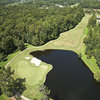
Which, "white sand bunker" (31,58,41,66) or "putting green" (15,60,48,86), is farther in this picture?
"white sand bunker" (31,58,41,66)

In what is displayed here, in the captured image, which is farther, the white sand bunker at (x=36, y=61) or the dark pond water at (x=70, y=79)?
the white sand bunker at (x=36, y=61)

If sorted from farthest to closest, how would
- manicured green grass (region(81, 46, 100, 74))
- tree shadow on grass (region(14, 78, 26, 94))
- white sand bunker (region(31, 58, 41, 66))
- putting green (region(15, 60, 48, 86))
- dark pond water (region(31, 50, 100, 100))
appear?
white sand bunker (region(31, 58, 41, 66))
manicured green grass (region(81, 46, 100, 74))
putting green (region(15, 60, 48, 86))
tree shadow on grass (region(14, 78, 26, 94))
dark pond water (region(31, 50, 100, 100))

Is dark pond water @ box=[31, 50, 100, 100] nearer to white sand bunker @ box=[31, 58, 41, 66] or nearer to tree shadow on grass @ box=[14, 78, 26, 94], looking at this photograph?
white sand bunker @ box=[31, 58, 41, 66]

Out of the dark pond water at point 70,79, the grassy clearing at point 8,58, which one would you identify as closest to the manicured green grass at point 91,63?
the dark pond water at point 70,79

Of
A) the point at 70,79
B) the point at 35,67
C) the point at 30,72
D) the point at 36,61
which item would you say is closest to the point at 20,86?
the point at 30,72

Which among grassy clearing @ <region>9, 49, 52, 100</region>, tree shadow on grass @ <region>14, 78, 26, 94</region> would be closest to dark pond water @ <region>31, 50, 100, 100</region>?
grassy clearing @ <region>9, 49, 52, 100</region>

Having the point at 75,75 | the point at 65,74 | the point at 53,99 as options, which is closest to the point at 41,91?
the point at 53,99

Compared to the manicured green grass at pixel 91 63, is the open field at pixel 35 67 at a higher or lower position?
higher

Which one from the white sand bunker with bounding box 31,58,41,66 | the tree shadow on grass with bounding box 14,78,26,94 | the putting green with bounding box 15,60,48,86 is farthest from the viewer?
the white sand bunker with bounding box 31,58,41,66

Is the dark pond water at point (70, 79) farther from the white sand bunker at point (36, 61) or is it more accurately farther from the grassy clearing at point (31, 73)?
the white sand bunker at point (36, 61)

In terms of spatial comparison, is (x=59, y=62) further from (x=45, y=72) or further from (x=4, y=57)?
(x=4, y=57)
